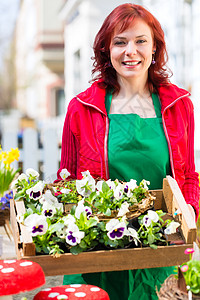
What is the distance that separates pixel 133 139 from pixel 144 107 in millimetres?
197

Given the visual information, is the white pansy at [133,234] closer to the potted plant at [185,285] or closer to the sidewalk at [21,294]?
the potted plant at [185,285]

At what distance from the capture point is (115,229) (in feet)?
4.94

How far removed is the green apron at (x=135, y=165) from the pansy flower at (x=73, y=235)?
1.98ft

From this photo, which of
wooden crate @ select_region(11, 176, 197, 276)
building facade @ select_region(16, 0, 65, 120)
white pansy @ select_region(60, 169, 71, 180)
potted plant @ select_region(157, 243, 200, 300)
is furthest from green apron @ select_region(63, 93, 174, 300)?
building facade @ select_region(16, 0, 65, 120)

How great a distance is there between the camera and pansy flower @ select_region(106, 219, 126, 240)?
1.50 m

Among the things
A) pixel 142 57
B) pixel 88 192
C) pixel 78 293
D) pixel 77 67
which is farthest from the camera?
pixel 77 67

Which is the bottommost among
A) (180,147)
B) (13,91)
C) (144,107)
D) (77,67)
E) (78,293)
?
(78,293)

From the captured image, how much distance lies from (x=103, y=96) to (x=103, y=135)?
7.8 inches

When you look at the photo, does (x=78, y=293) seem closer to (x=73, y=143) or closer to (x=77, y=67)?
(x=73, y=143)

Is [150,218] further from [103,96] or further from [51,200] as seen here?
[103,96]

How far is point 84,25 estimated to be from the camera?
802 cm

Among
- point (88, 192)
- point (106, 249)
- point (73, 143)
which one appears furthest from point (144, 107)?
point (106, 249)

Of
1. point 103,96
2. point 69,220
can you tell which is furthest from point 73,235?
point 103,96

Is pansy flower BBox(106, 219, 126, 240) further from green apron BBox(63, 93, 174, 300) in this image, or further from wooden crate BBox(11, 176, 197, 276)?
green apron BBox(63, 93, 174, 300)
